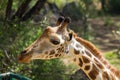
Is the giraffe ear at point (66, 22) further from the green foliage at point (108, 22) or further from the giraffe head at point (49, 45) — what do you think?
the green foliage at point (108, 22)

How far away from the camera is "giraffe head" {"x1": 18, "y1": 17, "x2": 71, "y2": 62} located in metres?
3.37

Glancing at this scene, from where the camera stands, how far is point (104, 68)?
152 inches

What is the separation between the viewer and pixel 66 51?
359 centimetres

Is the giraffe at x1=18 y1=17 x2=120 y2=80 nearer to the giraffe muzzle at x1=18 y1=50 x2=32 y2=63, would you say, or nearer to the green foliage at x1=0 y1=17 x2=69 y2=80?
the giraffe muzzle at x1=18 y1=50 x2=32 y2=63

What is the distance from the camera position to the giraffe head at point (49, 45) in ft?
11.1

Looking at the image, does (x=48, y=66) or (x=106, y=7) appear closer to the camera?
(x=48, y=66)

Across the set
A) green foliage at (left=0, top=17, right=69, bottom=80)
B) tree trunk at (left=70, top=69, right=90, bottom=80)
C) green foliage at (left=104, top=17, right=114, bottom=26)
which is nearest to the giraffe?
tree trunk at (left=70, top=69, right=90, bottom=80)

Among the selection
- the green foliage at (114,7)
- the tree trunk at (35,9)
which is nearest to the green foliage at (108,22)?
the green foliage at (114,7)

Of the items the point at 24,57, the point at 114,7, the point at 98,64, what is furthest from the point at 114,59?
the point at 114,7

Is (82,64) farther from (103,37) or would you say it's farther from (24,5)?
(103,37)

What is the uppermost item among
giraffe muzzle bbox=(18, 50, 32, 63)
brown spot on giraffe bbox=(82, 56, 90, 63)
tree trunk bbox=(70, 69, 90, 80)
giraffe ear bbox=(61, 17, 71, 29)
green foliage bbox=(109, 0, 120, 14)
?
giraffe ear bbox=(61, 17, 71, 29)

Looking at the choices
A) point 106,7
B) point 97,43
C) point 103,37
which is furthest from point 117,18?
point 97,43

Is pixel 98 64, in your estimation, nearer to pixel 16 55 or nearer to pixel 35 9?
pixel 16 55

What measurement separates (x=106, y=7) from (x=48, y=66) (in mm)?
12392
